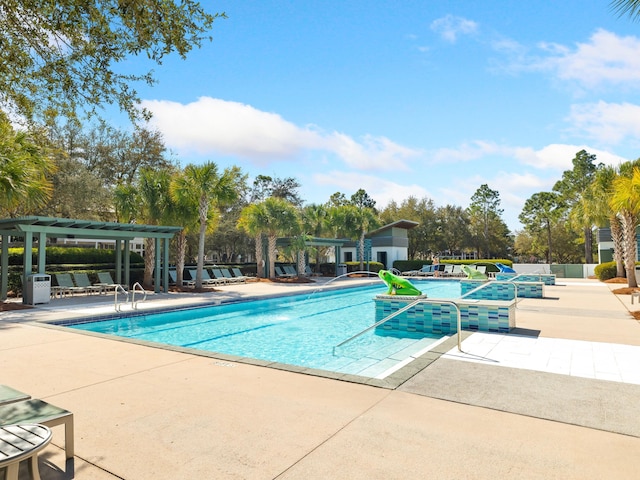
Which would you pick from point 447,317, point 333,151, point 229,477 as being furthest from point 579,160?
point 229,477

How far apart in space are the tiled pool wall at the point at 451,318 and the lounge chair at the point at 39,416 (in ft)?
19.7

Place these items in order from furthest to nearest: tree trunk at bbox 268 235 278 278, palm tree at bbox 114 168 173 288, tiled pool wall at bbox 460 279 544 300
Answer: tree trunk at bbox 268 235 278 278, palm tree at bbox 114 168 173 288, tiled pool wall at bbox 460 279 544 300

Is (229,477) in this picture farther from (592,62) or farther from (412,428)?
(592,62)

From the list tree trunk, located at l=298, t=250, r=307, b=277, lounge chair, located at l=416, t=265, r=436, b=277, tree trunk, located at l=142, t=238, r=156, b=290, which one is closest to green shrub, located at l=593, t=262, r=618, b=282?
lounge chair, located at l=416, t=265, r=436, b=277

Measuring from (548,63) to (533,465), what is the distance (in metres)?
A: 11.3

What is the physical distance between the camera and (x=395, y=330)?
927 cm

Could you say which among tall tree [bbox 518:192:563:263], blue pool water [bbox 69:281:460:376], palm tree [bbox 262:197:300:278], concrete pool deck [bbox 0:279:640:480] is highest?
tall tree [bbox 518:192:563:263]

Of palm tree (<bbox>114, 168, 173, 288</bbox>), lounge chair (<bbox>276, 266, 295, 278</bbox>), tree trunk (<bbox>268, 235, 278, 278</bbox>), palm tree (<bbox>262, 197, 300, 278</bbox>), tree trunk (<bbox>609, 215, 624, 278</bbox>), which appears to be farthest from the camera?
lounge chair (<bbox>276, 266, 295, 278</bbox>)

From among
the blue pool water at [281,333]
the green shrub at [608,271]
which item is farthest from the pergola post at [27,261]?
the green shrub at [608,271]

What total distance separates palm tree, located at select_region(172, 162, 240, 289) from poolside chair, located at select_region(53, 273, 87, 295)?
4.60m

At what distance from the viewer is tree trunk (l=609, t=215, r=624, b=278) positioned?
64.6 feet

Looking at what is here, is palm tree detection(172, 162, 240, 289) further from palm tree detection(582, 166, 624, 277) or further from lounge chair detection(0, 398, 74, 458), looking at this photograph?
palm tree detection(582, 166, 624, 277)

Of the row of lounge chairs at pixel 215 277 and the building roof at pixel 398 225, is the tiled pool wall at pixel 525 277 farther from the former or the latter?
the building roof at pixel 398 225

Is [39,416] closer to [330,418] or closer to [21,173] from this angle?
[330,418]
